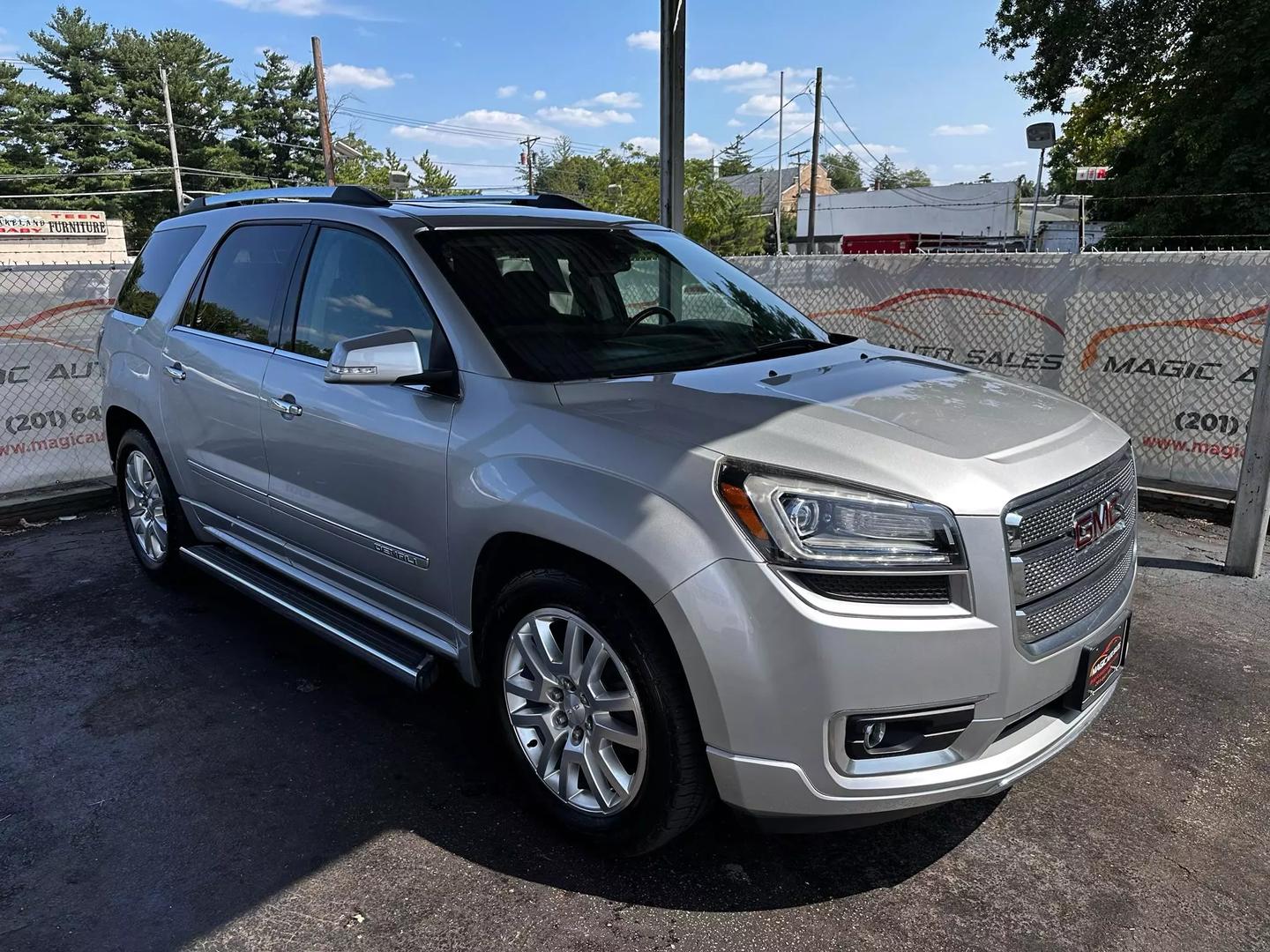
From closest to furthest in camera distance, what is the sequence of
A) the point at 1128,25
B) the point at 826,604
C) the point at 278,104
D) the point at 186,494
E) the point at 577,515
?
the point at 826,604
the point at 577,515
the point at 186,494
the point at 1128,25
the point at 278,104

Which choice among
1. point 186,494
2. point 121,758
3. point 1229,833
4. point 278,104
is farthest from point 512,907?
point 278,104

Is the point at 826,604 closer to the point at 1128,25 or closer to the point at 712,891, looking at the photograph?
the point at 712,891

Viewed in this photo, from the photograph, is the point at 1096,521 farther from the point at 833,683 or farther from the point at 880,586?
the point at 833,683

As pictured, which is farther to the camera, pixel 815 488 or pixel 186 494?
pixel 186 494

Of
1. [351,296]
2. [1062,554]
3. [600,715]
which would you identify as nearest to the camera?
[1062,554]

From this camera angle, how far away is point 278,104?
6331 cm

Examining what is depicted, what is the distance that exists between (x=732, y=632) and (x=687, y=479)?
399mm

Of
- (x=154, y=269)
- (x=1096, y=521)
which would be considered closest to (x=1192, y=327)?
(x=1096, y=521)

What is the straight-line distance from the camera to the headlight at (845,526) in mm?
2242

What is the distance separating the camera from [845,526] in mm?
2275

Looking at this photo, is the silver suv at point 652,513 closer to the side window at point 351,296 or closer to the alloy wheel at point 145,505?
the side window at point 351,296

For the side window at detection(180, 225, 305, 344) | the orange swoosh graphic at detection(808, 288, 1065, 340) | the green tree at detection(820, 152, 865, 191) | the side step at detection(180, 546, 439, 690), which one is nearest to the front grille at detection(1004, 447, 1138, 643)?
the side step at detection(180, 546, 439, 690)

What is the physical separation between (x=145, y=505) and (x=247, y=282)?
1.69 m

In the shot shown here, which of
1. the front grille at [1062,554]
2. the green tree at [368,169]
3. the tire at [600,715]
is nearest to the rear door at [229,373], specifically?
the tire at [600,715]
